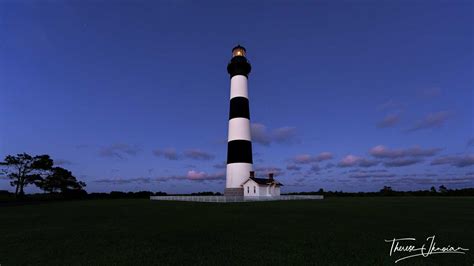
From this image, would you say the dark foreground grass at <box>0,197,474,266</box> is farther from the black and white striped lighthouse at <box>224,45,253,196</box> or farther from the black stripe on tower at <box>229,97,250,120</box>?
the black stripe on tower at <box>229,97,250,120</box>

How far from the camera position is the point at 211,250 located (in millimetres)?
7098

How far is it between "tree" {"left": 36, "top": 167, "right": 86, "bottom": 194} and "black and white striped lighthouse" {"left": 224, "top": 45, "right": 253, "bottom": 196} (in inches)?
1034

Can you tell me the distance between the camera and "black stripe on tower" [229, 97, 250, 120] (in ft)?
114

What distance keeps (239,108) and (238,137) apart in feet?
13.6

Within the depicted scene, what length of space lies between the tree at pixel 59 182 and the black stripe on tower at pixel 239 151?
27.3m

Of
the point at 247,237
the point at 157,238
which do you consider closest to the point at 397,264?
the point at 247,237

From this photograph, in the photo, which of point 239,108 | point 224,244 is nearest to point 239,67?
point 239,108

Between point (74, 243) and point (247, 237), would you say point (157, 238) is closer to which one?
point (74, 243)

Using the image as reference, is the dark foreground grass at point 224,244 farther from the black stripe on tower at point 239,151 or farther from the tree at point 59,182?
the tree at point 59,182

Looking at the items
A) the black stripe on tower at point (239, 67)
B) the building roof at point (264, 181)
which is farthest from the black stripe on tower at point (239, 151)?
the black stripe on tower at point (239, 67)

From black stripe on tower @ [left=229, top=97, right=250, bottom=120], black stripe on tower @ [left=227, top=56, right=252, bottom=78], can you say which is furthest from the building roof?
black stripe on tower @ [left=227, top=56, right=252, bottom=78]

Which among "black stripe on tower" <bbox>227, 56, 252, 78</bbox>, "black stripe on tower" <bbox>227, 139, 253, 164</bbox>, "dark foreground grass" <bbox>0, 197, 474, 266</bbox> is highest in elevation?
"black stripe on tower" <bbox>227, 56, 252, 78</bbox>

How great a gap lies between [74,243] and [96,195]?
4304 cm

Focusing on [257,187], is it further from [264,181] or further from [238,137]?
[238,137]
